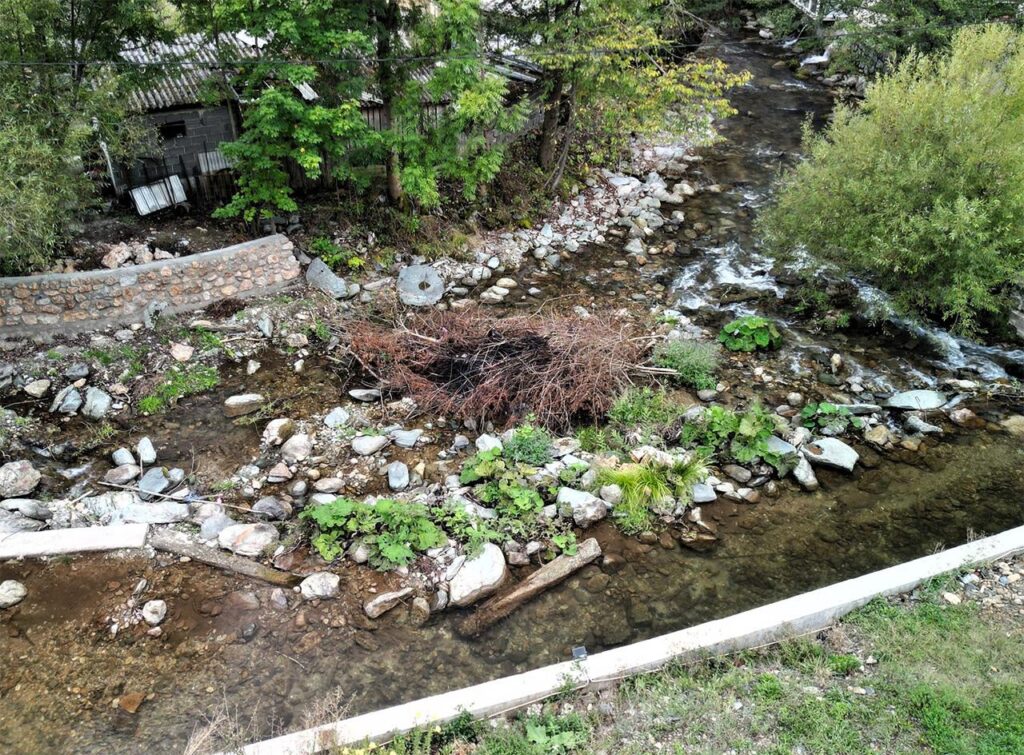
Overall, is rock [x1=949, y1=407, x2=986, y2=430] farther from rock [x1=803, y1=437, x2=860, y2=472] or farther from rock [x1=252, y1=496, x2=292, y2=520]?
rock [x1=252, y1=496, x2=292, y2=520]

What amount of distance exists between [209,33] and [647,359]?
8.26m

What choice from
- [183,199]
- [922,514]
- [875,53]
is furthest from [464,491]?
[875,53]

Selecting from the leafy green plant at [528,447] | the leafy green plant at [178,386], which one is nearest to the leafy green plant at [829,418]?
the leafy green plant at [528,447]

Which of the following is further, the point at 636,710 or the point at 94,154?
the point at 94,154

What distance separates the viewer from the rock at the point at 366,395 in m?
8.55

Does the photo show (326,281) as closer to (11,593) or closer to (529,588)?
(11,593)

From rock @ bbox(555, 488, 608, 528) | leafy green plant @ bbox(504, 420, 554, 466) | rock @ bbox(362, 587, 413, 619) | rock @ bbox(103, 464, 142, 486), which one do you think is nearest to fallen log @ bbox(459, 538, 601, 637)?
rock @ bbox(555, 488, 608, 528)

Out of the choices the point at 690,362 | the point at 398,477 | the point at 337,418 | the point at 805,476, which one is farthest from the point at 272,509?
the point at 805,476

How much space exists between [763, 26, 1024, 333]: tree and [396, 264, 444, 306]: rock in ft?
19.5

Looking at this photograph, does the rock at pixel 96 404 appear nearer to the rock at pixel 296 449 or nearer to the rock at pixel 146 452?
the rock at pixel 146 452

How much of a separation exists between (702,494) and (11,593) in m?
6.72

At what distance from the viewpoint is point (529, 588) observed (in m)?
6.28

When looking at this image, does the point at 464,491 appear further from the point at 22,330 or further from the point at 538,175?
the point at 538,175

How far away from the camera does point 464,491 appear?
7.12m
